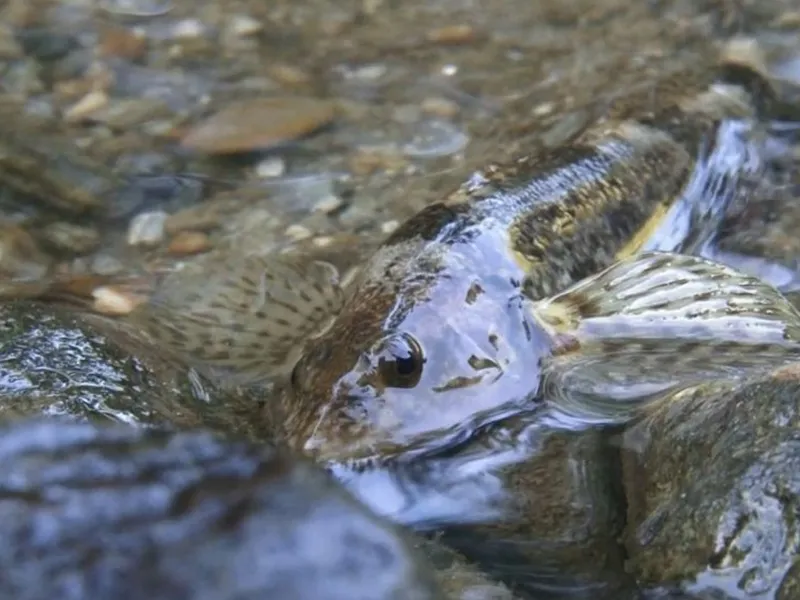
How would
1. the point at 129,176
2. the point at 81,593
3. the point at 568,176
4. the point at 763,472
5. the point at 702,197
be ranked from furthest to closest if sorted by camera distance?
1. the point at 129,176
2. the point at 702,197
3. the point at 568,176
4. the point at 763,472
5. the point at 81,593

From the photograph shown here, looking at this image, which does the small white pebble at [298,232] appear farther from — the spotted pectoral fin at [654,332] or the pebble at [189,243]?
the spotted pectoral fin at [654,332]

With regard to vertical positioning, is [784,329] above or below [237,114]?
above

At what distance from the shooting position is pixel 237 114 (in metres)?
5.32

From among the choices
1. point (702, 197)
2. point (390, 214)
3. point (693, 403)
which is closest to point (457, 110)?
point (390, 214)

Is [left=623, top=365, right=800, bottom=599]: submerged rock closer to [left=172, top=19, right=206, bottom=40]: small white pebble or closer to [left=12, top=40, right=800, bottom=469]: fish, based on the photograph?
[left=12, top=40, right=800, bottom=469]: fish

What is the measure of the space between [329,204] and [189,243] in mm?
641

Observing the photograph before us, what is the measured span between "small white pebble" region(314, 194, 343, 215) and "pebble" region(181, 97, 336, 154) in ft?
1.77

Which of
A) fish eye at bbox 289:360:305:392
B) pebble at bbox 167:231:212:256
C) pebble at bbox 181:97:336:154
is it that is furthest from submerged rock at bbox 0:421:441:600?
pebble at bbox 181:97:336:154

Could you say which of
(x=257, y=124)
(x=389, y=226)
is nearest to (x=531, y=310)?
(x=389, y=226)

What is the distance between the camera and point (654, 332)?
3.53 m

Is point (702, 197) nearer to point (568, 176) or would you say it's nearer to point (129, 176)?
point (568, 176)

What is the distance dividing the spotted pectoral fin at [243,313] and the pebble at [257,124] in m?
1.07

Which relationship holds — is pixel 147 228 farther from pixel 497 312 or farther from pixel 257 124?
pixel 497 312

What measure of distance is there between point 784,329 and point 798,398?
108cm
